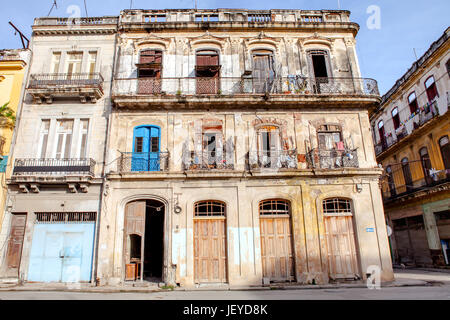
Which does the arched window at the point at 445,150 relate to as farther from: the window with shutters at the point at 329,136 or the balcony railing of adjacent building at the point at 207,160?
the balcony railing of adjacent building at the point at 207,160

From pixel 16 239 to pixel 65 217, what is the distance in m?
2.10

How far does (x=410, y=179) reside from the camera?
1995 cm

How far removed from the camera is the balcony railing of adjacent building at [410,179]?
56.7 ft

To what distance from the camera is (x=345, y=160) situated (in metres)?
13.1

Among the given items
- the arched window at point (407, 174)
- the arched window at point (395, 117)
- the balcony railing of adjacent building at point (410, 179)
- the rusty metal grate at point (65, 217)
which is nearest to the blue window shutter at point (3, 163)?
the rusty metal grate at point (65, 217)

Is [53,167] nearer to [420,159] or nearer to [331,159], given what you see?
[331,159]

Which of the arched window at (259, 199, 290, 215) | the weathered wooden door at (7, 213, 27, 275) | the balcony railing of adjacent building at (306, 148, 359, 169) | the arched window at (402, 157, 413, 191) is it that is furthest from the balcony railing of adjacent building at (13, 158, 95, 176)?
the arched window at (402, 157, 413, 191)

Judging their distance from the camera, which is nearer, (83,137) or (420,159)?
(83,137)

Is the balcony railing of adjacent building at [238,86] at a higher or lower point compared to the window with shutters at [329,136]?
higher

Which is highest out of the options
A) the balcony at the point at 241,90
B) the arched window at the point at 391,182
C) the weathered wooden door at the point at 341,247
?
the balcony at the point at 241,90

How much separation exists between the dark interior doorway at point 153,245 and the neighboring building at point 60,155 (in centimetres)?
300

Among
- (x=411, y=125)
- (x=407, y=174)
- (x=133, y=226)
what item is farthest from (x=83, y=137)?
(x=407, y=174)

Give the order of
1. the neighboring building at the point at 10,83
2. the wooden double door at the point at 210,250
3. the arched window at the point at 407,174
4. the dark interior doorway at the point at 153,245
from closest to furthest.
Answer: the wooden double door at the point at 210,250 → the neighboring building at the point at 10,83 → the dark interior doorway at the point at 153,245 → the arched window at the point at 407,174

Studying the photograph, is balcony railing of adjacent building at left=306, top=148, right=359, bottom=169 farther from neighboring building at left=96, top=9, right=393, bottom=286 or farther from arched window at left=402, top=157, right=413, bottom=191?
arched window at left=402, top=157, right=413, bottom=191
